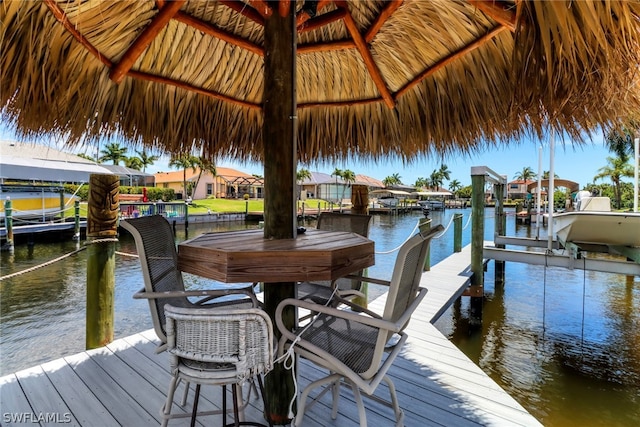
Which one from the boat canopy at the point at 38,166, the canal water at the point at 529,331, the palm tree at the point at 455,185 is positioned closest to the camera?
the canal water at the point at 529,331

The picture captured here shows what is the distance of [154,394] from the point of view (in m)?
2.04

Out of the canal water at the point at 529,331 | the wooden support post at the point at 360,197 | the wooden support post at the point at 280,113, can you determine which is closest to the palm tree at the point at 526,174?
the canal water at the point at 529,331

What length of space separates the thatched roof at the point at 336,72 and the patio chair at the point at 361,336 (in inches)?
39.2

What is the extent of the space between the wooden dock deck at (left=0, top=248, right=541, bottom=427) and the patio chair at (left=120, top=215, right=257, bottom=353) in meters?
0.59

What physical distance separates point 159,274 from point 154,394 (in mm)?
876

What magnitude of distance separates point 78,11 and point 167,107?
1.28m

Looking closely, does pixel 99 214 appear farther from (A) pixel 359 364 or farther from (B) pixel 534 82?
(B) pixel 534 82

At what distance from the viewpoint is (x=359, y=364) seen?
1392mm

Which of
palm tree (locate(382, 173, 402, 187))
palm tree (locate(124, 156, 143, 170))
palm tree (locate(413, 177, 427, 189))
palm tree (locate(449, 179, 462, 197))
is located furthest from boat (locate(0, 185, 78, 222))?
palm tree (locate(449, 179, 462, 197))

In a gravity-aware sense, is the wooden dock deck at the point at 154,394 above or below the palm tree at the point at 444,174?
below

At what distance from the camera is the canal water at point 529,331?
3.68 meters

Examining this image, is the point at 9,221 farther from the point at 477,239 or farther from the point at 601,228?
the point at 601,228

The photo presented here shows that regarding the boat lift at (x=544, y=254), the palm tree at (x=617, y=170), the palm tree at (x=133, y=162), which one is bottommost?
the boat lift at (x=544, y=254)

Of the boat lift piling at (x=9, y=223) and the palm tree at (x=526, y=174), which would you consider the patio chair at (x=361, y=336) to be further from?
the palm tree at (x=526, y=174)
